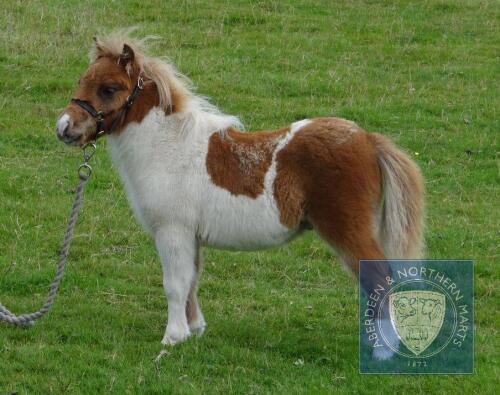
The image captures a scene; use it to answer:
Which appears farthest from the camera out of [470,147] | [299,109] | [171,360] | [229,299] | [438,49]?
[438,49]

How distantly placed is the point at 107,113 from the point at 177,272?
1278mm

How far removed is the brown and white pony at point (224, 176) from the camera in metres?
6.66

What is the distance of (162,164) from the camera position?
7.00 meters

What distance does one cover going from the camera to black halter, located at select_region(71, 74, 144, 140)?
6918 mm

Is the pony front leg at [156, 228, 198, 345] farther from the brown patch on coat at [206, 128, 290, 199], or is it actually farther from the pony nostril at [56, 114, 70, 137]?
the pony nostril at [56, 114, 70, 137]

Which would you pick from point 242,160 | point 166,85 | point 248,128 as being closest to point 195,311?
point 242,160

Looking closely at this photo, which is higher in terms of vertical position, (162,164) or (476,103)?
(162,164)

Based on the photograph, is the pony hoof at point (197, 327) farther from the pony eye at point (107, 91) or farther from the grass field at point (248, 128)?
the pony eye at point (107, 91)

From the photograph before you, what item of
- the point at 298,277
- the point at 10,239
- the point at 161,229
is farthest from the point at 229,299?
the point at 10,239

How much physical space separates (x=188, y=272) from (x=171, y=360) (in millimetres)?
667

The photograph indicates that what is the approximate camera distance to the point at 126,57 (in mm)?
6961

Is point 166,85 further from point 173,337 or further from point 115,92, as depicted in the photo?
point 173,337

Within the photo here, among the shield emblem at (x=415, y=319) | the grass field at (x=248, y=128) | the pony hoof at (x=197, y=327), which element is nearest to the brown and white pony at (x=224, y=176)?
the pony hoof at (x=197, y=327)

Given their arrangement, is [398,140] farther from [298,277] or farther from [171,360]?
[171,360]
